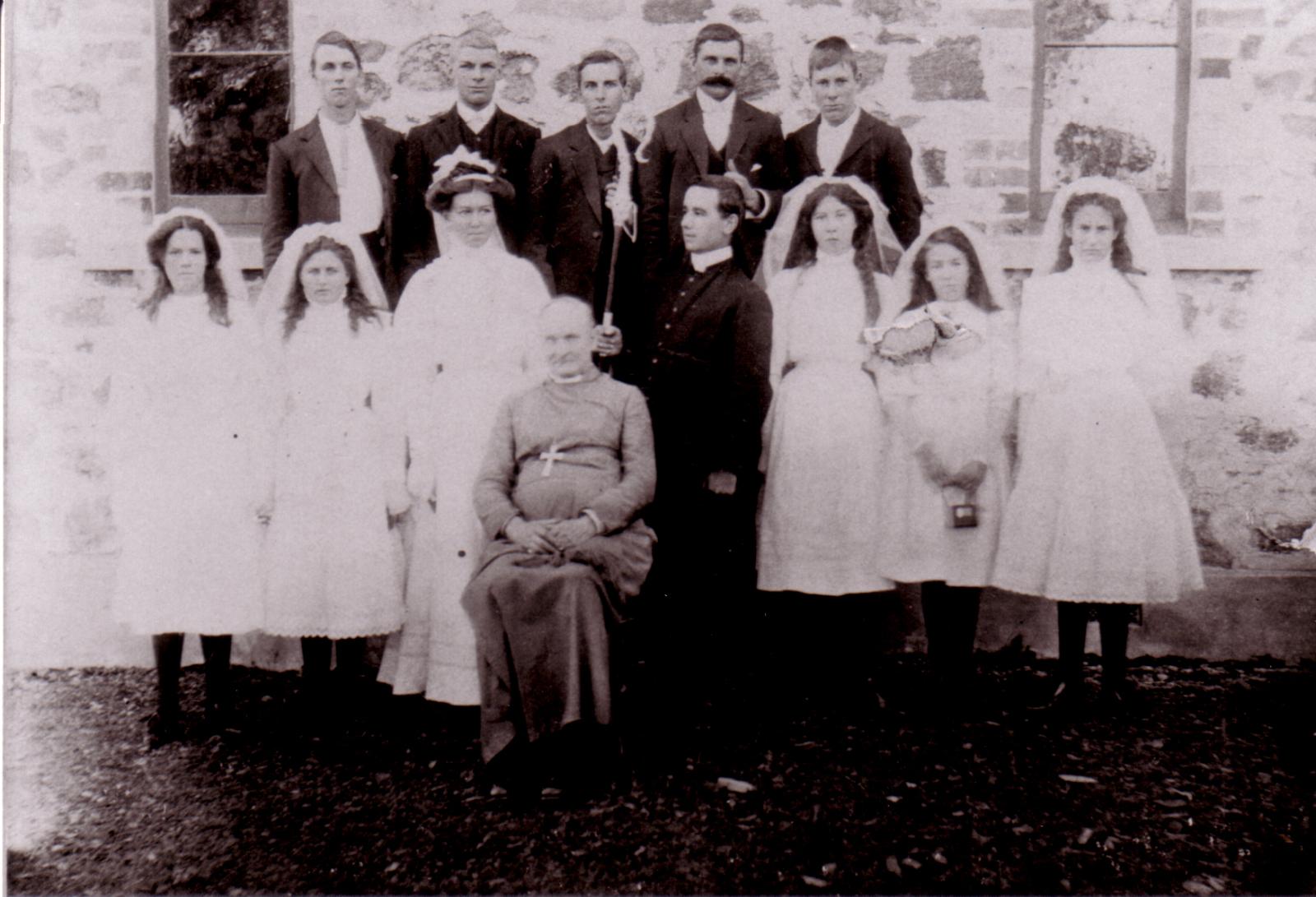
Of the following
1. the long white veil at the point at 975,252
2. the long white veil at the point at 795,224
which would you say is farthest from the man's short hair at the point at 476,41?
the long white veil at the point at 975,252

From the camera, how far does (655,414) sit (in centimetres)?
406

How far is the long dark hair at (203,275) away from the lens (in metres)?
3.99

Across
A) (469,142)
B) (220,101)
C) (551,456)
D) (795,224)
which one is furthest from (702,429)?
(220,101)

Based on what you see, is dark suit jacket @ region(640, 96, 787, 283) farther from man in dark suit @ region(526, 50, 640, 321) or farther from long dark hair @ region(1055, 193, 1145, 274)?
long dark hair @ region(1055, 193, 1145, 274)

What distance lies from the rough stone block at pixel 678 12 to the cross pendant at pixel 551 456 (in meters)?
1.75

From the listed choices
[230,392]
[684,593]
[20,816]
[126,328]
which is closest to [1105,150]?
[684,593]

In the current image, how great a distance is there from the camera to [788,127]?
14.5 feet

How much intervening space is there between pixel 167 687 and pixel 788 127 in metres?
2.95

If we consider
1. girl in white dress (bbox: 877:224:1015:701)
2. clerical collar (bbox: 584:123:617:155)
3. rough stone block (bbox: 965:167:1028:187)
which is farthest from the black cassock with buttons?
rough stone block (bbox: 965:167:1028:187)

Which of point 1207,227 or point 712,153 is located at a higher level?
point 712,153

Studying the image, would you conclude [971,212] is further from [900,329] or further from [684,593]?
[684,593]

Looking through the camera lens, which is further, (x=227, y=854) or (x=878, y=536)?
(x=878, y=536)

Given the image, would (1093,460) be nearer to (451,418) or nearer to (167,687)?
(451,418)

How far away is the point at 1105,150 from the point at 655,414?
1940 mm
